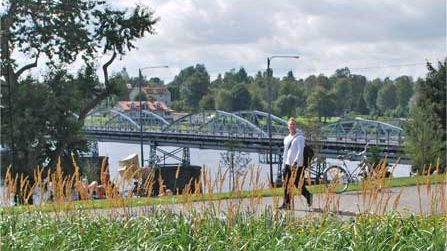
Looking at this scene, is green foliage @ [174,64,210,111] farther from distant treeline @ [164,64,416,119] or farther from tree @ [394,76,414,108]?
tree @ [394,76,414,108]

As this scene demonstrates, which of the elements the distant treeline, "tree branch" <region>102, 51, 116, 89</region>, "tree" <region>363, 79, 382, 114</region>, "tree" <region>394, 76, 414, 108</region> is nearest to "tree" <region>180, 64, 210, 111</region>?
the distant treeline

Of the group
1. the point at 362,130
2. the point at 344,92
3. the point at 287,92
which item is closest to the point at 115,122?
the point at 287,92

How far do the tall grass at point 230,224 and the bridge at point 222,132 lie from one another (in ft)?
159

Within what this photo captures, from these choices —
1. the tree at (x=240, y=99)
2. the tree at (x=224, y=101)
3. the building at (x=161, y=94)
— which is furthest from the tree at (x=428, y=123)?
the building at (x=161, y=94)

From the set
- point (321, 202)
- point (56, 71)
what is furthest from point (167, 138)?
point (321, 202)

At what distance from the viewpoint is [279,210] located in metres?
6.04

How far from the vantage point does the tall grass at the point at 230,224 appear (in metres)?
5.23

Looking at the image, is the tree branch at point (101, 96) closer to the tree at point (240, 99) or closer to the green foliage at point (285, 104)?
the green foliage at point (285, 104)

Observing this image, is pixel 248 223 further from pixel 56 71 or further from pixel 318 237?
pixel 56 71

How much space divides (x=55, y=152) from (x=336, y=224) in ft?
68.7

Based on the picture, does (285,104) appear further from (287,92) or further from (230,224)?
(230,224)

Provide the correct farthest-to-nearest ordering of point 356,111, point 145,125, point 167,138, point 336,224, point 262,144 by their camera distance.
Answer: point 356,111, point 145,125, point 167,138, point 262,144, point 336,224

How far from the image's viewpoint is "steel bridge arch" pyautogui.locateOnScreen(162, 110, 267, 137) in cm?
7194

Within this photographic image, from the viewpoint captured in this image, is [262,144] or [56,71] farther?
[262,144]
